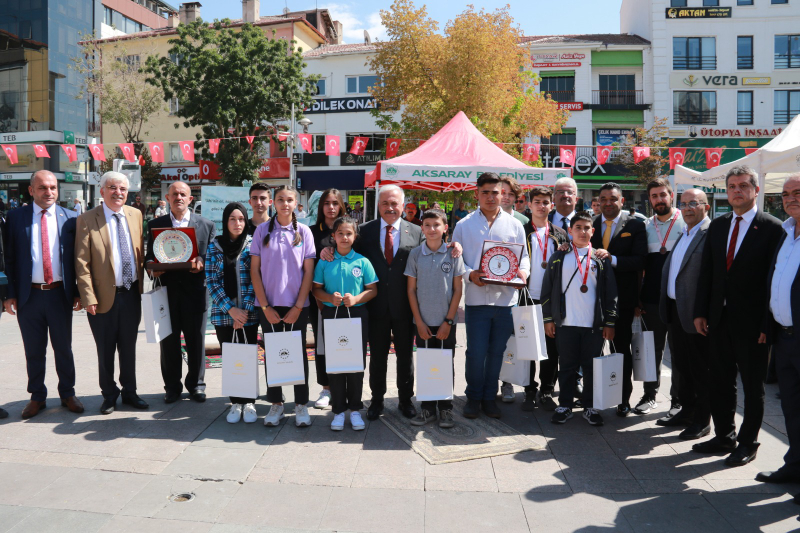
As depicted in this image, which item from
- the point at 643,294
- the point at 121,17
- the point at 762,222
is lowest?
the point at 643,294

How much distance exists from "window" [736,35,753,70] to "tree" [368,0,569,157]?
14.7 meters

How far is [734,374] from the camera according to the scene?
4219 mm

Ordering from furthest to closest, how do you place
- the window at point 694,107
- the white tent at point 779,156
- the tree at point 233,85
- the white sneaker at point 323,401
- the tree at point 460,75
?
the window at point 694,107, the tree at point 233,85, the tree at point 460,75, the white tent at point 779,156, the white sneaker at point 323,401

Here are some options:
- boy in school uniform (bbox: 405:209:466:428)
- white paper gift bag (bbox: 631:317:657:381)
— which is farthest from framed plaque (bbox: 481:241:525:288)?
white paper gift bag (bbox: 631:317:657:381)

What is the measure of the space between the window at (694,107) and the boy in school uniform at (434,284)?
1075 inches

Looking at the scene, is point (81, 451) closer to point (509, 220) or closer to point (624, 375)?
point (509, 220)

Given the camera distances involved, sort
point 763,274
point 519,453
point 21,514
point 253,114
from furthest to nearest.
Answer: point 253,114 → point 519,453 → point 763,274 → point 21,514

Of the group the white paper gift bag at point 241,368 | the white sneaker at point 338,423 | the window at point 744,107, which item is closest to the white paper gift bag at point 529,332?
the white sneaker at point 338,423

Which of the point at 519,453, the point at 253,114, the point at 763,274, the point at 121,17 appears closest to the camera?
the point at 763,274

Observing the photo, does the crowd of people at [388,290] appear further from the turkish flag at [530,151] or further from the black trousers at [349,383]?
the turkish flag at [530,151]

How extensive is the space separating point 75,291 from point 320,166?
2554cm

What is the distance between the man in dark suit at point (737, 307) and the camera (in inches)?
155

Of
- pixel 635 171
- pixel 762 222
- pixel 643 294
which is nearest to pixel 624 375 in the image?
pixel 643 294

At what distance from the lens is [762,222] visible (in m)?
3.96
